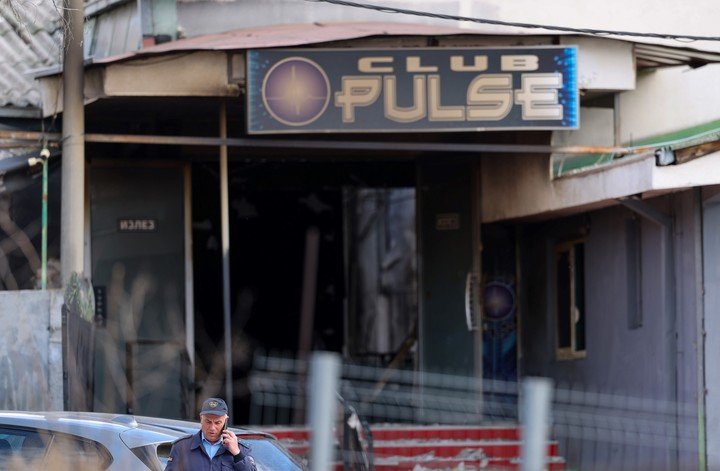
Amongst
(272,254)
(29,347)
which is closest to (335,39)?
(29,347)

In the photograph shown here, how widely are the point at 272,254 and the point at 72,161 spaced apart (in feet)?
21.9

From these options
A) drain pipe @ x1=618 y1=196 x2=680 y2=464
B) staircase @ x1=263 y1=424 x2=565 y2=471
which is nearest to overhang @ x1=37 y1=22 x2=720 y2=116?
drain pipe @ x1=618 y1=196 x2=680 y2=464

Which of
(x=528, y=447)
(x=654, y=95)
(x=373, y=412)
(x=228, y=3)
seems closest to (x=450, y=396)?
(x=373, y=412)

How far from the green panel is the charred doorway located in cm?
71

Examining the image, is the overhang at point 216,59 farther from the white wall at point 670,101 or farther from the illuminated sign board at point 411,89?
the white wall at point 670,101

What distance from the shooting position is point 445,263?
16.1m

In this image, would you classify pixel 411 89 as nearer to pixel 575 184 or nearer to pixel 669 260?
pixel 575 184

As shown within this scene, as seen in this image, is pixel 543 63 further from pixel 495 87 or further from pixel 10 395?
pixel 10 395

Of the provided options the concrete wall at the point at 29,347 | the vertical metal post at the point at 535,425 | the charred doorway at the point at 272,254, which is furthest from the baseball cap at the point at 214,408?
the charred doorway at the point at 272,254

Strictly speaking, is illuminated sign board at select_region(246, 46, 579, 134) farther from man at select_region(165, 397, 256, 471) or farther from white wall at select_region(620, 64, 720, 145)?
man at select_region(165, 397, 256, 471)

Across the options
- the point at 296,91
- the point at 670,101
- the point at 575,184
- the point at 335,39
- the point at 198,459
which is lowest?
the point at 198,459

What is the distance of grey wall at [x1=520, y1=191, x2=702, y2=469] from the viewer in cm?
1216

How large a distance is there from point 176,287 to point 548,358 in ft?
15.0

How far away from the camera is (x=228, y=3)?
14320mm
